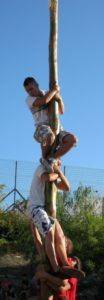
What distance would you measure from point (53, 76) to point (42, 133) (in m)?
0.80

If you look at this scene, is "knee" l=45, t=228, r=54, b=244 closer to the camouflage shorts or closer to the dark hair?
the camouflage shorts

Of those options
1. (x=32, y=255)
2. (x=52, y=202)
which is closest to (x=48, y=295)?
(x=52, y=202)

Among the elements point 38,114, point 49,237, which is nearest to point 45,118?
point 38,114

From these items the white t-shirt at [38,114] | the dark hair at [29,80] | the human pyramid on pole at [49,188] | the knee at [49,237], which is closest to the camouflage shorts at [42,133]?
the human pyramid on pole at [49,188]

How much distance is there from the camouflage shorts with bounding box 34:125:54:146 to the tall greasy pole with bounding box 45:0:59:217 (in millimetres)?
158

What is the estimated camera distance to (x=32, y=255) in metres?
17.8

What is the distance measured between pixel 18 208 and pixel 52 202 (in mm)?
11346

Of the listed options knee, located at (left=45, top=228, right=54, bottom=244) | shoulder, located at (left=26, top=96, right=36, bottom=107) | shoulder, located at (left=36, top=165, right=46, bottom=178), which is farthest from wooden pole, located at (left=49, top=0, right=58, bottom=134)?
knee, located at (left=45, top=228, right=54, bottom=244)

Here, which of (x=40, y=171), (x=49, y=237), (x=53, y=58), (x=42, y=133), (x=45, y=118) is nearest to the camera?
(x=49, y=237)

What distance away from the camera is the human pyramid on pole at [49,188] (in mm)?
9125

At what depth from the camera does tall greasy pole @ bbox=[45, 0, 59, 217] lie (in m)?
9.27

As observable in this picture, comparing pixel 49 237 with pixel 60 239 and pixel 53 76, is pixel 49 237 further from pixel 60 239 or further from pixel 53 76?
pixel 53 76

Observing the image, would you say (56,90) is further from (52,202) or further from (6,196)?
(6,196)

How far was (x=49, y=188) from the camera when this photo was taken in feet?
30.5
